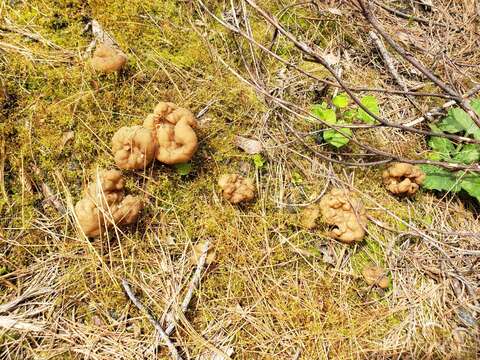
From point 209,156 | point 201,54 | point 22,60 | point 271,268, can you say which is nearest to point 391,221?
point 271,268

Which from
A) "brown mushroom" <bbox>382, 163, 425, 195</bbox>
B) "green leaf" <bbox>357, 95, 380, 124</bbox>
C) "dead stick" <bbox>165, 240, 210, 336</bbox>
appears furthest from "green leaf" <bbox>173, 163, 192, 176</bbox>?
"brown mushroom" <bbox>382, 163, 425, 195</bbox>

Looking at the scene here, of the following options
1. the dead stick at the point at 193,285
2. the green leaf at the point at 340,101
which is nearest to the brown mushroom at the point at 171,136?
the dead stick at the point at 193,285

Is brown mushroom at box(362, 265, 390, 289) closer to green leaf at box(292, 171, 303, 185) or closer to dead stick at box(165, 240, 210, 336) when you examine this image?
green leaf at box(292, 171, 303, 185)

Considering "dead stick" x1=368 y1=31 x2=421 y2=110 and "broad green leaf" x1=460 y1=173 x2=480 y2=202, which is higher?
"dead stick" x1=368 y1=31 x2=421 y2=110

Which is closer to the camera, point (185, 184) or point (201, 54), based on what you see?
point (185, 184)

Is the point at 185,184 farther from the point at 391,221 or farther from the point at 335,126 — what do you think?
the point at 391,221

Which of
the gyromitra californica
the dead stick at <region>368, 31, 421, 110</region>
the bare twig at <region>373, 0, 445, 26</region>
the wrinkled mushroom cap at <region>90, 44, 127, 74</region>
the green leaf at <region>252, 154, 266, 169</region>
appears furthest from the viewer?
the bare twig at <region>373, 0, 445, 26</region>
